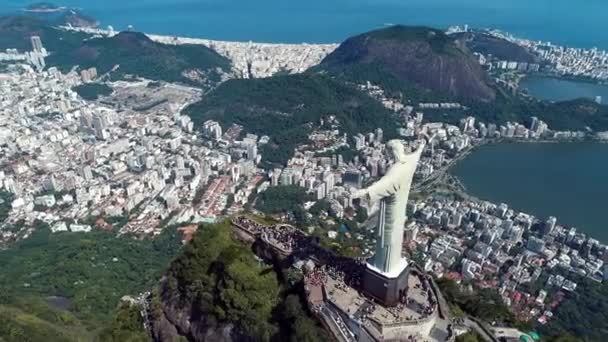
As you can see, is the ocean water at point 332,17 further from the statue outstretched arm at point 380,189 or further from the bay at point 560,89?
the statue outstretched arm at point 380,189

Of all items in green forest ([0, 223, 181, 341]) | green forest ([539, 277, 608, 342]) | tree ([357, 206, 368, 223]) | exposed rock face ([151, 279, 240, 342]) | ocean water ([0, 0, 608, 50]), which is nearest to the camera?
exposed rock face ([151, 279, 240, 342])

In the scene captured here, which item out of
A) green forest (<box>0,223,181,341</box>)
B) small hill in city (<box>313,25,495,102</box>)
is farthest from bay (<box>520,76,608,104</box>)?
green forest (<box>0,223,181,341</box>)

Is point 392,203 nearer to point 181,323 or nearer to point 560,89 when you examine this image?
point 181,323

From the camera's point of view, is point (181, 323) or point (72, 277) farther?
point (72, 277)

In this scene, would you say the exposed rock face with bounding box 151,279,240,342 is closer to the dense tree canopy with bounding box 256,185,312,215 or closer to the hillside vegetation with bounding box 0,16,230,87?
the dense tree canopy with bounding box 256,185,312,215

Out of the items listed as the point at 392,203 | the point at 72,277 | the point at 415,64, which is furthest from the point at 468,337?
the point at 415,64

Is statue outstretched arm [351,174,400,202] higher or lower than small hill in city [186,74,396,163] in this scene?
higher

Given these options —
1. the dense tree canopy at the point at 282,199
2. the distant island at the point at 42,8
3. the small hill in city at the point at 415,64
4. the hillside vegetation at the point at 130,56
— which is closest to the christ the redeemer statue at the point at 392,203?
the dense tree canopy at the point at 282,199
